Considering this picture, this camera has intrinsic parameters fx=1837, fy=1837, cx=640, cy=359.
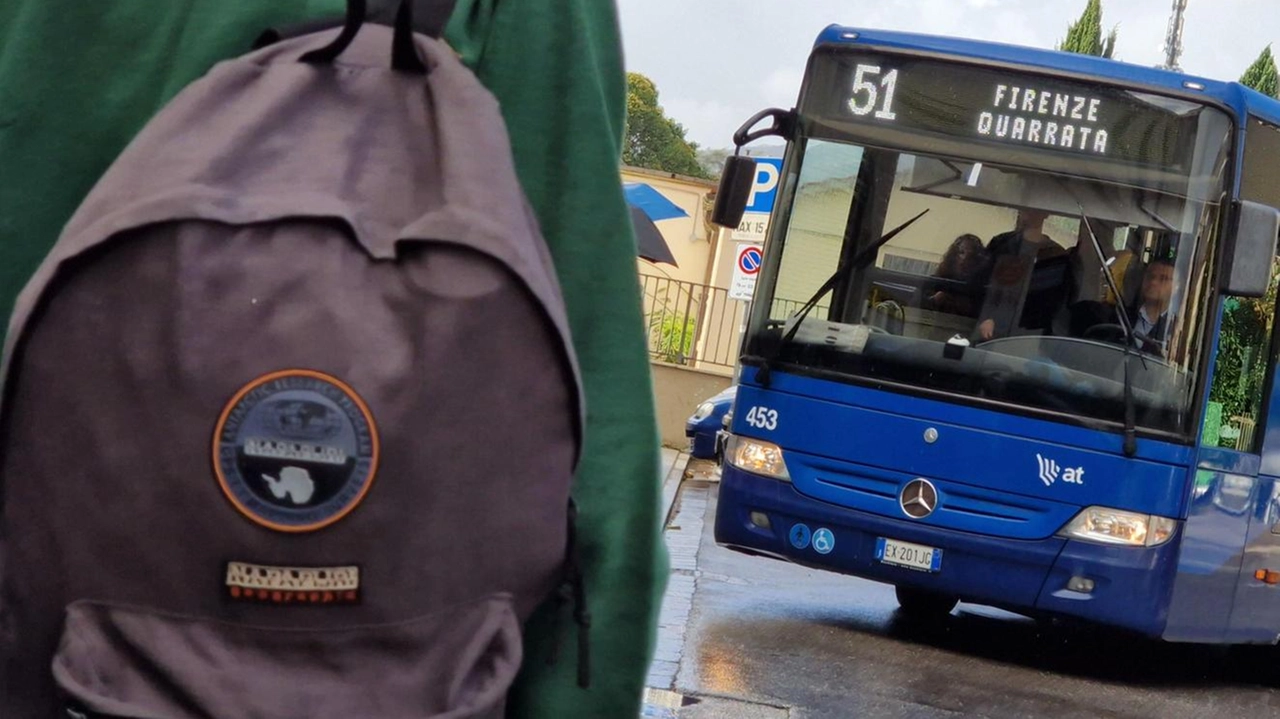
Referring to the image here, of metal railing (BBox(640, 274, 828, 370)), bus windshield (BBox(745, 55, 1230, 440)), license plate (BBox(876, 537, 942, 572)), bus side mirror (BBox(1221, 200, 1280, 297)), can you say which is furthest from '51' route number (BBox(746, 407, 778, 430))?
metal railing (BBox(640, 274, 828, 370))

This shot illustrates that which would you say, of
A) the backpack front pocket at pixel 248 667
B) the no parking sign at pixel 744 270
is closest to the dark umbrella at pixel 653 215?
the no parking sign at pixel 744 270

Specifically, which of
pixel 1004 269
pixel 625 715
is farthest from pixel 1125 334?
pixel 625 715

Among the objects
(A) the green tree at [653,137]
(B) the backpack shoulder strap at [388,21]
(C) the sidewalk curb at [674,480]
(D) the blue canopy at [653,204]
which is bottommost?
(C) the sidewalk curb at [674,480]

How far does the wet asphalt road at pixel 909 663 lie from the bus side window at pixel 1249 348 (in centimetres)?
143

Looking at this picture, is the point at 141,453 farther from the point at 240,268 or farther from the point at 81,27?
the point at 81,27

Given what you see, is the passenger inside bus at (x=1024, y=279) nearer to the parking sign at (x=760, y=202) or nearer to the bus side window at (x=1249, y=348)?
the bus side window at (x=1249, y=348)

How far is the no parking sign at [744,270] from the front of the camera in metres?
19.9

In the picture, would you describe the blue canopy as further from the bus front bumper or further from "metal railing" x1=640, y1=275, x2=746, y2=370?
the bus front bumper

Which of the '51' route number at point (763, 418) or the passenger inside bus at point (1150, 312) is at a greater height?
the passenger inside bus at point (1150, 312)

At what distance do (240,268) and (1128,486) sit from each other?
8.24 meters

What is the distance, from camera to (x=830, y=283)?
954 cm

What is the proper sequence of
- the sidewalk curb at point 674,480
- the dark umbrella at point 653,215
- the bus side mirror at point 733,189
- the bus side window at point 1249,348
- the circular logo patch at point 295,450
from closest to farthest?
the circular logo patch at point 295,450, the bus side window at point 1249,348, the bus side mirror at point 733,189, the sidewalk curb at point 674,480, the dark umbrella at point 653,215

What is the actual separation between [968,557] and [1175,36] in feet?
134

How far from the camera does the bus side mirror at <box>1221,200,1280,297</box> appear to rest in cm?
889
